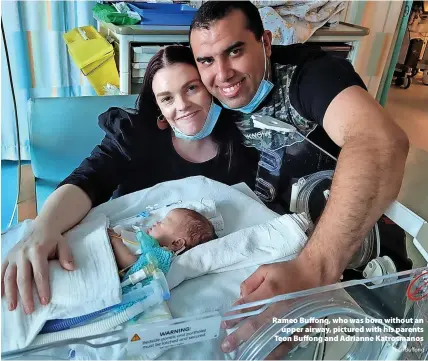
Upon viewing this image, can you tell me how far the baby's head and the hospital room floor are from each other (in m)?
0.40

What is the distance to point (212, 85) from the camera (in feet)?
4.01

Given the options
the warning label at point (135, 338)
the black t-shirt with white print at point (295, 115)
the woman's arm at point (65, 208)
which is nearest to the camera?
the warning label at point (135, 338)

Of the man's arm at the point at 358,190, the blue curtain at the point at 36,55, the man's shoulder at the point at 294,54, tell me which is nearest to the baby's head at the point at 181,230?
the man's arm at the point at 358,190

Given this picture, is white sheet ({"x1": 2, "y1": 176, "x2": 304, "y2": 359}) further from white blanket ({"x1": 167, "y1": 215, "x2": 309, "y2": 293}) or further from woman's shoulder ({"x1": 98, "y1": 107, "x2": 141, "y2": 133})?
woman's shoulder ({"x1": 98, "y1": 107, "x2": 141, "y2": 133})

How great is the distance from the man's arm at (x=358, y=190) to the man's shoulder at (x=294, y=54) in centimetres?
34

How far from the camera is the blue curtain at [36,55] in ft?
6.67

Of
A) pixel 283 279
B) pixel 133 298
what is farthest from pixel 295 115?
pixel 133 298

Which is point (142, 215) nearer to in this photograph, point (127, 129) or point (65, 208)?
point (65, 208)

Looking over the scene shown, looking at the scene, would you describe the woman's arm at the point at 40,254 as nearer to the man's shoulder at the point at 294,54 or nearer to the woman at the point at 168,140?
the woman at the point at 168,140

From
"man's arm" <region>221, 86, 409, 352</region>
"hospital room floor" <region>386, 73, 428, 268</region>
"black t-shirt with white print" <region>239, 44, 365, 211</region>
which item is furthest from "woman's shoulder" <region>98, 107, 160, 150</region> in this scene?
"hospital room floor" <region>386, 73, 428, 268</region>

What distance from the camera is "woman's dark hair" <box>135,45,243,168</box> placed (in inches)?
48.3

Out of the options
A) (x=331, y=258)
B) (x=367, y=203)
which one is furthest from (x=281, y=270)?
(x=367, y=203)

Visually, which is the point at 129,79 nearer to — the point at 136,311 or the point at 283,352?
the point at 136,311

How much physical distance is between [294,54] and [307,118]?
23 centimetres
